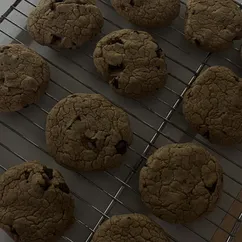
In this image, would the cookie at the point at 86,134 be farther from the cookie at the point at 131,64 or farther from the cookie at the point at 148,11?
the cookie at the point at 148,11

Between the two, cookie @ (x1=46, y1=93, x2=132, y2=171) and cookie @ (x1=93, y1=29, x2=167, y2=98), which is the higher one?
cookie @ (x1=93, y1=29, x2=167, y2=98)

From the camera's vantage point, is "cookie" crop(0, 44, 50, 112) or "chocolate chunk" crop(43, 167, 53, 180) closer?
"chocolate chunk" crop(43, 167, 53, 180)

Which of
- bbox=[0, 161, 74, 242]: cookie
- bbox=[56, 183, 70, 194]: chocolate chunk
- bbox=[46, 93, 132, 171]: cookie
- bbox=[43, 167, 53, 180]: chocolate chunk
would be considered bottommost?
bbox=[0, 161, 74, 242]: cookie

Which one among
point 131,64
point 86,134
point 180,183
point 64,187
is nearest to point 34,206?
point 64,187

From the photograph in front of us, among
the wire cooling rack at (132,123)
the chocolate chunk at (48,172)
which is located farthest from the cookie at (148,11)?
the chocolate chunk at (48,172)

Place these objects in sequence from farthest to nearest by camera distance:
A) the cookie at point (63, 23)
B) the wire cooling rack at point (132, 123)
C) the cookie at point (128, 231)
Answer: the cookie at point (63, 23), the wire cooling rack at point (132, 123), the cookie at point (128, 231)

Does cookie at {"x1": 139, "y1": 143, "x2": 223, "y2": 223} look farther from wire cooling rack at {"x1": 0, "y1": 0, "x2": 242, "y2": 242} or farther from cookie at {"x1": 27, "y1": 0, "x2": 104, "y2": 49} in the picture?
cookie at {"x1": 27, "y1": 0, "x2": 104, "y2": 49}

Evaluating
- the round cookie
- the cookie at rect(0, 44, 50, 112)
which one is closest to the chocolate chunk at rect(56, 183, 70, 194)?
the cookie at rect(0, 44, 50, 112)
